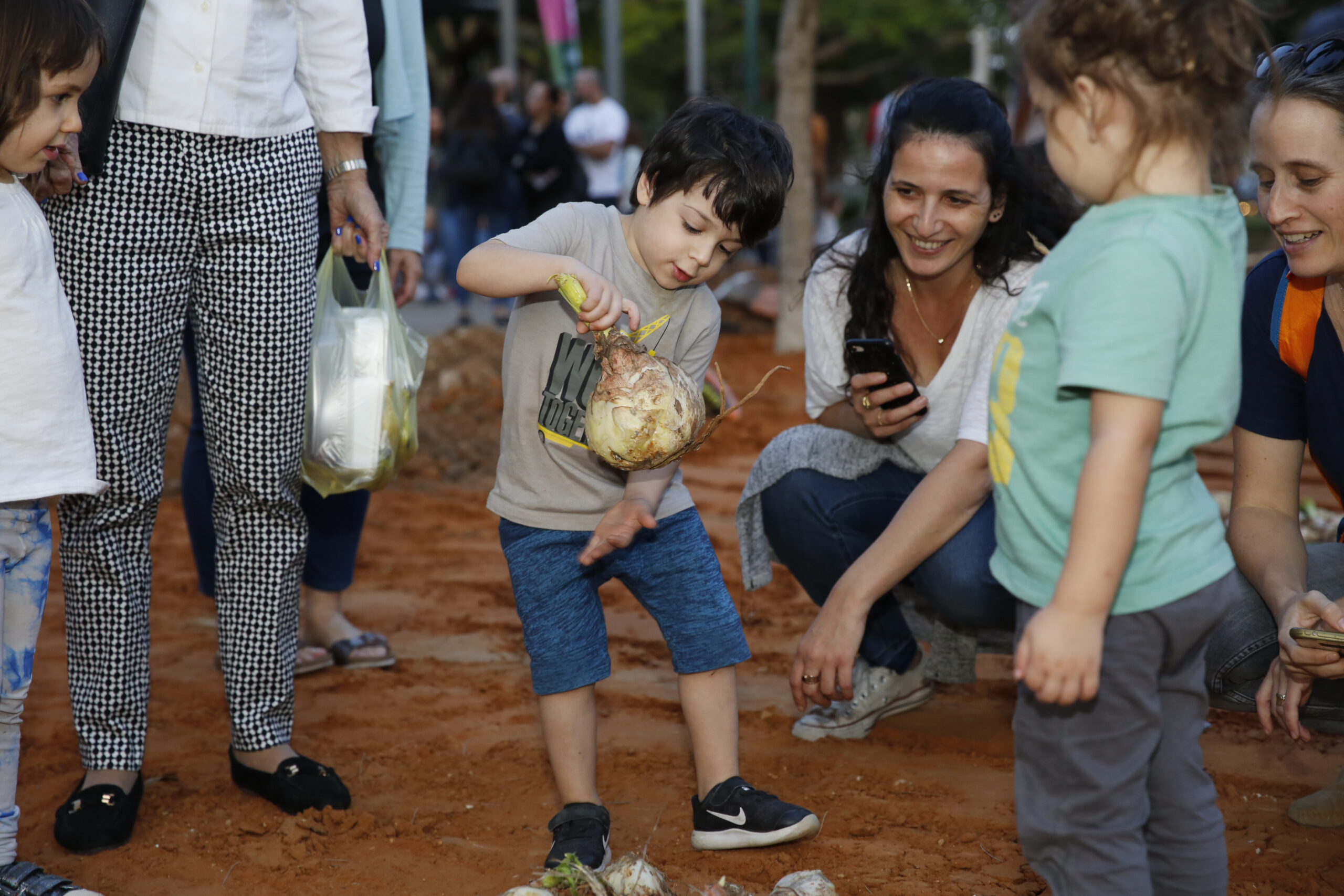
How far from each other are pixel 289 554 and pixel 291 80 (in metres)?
1.06

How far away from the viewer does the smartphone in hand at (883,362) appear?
286cm

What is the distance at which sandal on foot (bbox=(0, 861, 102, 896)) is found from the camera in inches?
86.4

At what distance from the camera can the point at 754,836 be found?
8.02 feet

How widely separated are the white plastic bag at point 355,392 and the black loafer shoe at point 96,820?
2.73 feet

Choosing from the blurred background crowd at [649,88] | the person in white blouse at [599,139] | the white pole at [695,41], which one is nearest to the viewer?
the blurred background crowd at [649,88]

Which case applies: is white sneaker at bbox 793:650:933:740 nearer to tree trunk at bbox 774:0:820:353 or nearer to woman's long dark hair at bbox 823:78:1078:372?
woman's long dark hair at bbox 823:78:1078:372

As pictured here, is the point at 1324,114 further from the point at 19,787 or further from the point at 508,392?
the point at 19,787

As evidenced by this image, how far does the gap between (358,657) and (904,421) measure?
1821 mm

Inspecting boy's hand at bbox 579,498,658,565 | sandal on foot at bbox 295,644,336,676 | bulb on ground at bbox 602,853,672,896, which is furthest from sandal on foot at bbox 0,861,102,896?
sandal on foot at bbox 295,644,336,676

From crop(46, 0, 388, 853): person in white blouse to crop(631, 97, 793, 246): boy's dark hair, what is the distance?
783 millimetres

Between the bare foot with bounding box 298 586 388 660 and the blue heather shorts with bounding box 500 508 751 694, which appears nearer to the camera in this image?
the blue heather shorts with bounding box 500 508 751 694

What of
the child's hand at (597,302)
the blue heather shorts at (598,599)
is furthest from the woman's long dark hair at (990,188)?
the child's hand at (597,302)

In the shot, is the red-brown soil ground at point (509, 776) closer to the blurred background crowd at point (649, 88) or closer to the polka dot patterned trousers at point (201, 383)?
the polka dot patterned trousers at point (201, 383)

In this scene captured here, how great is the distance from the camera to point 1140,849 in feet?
5.65
